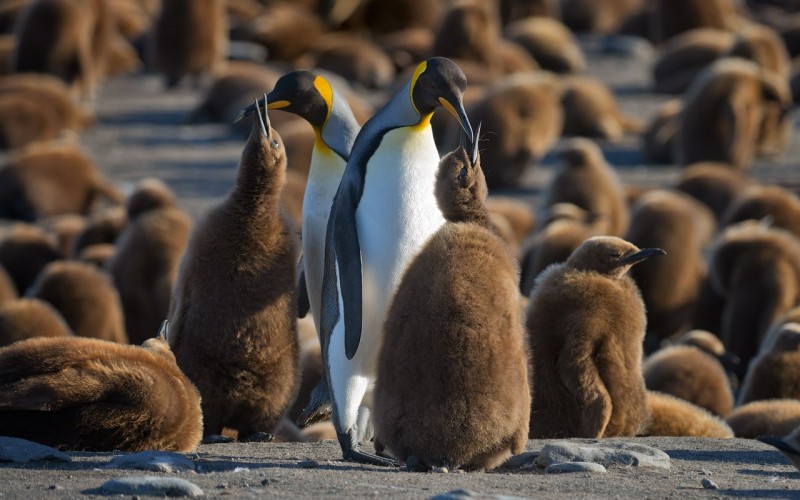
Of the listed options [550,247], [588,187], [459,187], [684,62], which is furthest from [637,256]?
[684,62]

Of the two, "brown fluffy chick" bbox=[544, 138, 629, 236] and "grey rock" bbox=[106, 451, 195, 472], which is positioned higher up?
"grey rock" bbox=[106, 451, 195, 472]

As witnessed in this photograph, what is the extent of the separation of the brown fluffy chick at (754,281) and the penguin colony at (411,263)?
18mm

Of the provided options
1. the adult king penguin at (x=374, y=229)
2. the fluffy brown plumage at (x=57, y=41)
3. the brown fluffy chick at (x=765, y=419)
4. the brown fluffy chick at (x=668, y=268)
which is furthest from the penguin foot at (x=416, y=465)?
the fluffy brown plumage at (x=57, y=41)

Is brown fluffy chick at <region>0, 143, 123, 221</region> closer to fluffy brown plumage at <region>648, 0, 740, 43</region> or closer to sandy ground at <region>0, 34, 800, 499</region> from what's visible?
sandy ground at <region>0, 34, 800, 499</region>

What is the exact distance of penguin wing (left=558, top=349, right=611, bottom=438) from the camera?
559 cm

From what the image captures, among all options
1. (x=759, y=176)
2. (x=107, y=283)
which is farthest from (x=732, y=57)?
(x=107, y=283)

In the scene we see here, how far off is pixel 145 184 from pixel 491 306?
6.32m

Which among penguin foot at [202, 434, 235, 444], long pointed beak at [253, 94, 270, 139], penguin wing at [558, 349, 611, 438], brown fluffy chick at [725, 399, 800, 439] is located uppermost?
long pointed beak at [253, 94, 270, 139]

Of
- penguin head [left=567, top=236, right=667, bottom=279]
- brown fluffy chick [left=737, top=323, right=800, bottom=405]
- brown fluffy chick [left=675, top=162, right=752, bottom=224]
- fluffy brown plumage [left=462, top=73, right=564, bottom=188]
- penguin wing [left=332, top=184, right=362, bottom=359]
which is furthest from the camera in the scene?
fluffy brown plumage [left=462, top=73, right=564, bottom=188]

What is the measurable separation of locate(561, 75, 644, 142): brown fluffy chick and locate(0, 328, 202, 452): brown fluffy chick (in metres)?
12.2

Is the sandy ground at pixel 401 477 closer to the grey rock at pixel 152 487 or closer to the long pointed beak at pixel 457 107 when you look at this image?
the grey rock at pixel 152 487

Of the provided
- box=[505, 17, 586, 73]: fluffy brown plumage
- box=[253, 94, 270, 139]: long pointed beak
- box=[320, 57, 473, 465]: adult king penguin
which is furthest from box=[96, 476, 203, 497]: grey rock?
box=[505, 17, 586, 73]: fluffy brown plumage

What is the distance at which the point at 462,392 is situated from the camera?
4281 millimetres

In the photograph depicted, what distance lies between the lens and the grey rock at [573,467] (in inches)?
176
